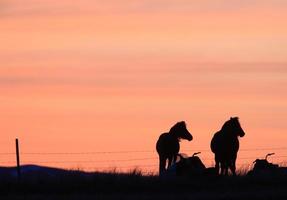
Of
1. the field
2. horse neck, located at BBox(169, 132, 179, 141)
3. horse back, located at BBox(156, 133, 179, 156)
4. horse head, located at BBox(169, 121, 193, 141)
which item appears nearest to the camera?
the field

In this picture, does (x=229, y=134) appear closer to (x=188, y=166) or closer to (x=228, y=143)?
(x=228, y=143)

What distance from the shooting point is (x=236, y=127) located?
38312 mm

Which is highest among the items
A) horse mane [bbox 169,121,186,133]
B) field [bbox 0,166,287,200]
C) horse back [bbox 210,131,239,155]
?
horse mane [bbox 169,121,186,133]

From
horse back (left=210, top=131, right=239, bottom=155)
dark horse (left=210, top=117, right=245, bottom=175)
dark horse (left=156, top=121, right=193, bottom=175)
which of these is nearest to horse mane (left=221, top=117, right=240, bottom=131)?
dark horse (left=210, top=117, right=245, bottom=175)

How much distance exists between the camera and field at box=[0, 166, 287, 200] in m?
28.9

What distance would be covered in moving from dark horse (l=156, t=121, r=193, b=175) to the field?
788 centimetres

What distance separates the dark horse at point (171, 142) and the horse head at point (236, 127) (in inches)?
128

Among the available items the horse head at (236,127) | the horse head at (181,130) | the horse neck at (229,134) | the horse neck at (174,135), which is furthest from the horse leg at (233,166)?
the horse head at (181,130)

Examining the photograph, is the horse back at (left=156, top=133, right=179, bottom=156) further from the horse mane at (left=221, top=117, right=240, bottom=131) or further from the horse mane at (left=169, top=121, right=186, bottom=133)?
the horse mane at (left=221, top=117, right=240, bottom=131)

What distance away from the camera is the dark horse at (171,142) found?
41281mm

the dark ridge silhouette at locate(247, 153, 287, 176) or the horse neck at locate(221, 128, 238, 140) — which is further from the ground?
the horse neck at locate(221, 128, 238, 140)

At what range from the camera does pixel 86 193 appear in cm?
2986

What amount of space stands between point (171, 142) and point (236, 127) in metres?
3.59

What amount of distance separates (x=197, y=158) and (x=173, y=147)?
4821 millimetres
